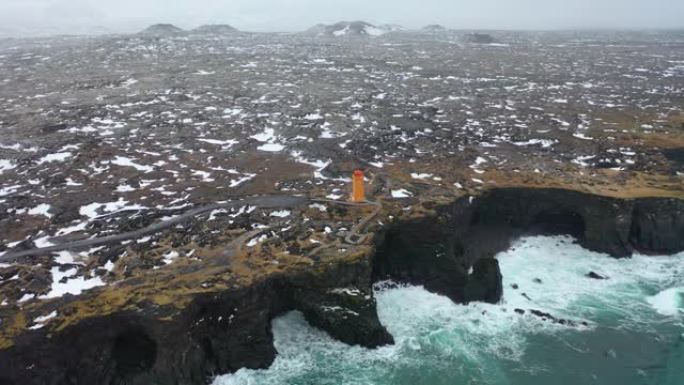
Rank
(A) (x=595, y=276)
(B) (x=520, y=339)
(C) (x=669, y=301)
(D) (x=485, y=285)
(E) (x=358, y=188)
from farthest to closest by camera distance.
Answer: (E) (x=358, y=188) → (A) (x=595, y=276) → (C) (x=669, y=301) → (D) (x=485, y=285) → (B) (x=520, y=339)

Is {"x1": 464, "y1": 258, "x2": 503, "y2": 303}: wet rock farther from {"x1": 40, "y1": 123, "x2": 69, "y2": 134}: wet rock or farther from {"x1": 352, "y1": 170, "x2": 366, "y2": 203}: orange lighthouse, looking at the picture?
{"x1": 40, "y1": 123, "x2": 69, "y2": 134}: wet rock

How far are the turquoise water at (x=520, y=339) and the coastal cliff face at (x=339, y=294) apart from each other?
1.08 m

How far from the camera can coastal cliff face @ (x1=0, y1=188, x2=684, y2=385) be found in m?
25.4

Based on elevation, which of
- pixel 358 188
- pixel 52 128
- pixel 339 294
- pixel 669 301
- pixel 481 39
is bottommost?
pixel 669 301

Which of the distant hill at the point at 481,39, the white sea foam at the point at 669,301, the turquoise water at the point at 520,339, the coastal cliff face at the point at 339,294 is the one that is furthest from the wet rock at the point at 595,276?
the distant hill at the point at 481,39

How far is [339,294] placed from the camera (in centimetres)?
3022

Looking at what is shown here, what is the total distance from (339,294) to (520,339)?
11466mm

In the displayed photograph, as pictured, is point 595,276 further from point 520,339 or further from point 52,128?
point 52,128

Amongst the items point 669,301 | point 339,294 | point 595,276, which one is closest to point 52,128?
point 339,294

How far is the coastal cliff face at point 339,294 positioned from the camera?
83.4 feet

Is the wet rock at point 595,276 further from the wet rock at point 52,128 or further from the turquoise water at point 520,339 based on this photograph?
the wet rock at point 52,128

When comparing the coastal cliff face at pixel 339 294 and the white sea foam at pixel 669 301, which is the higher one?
the coastal cliff face at pixel 339 294

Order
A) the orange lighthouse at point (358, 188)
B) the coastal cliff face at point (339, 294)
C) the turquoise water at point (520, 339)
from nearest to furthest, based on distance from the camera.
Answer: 1. the coastal cliff face at point (339, 294)
2. the turquoise water at point (520, 339)
3. the orange lighthouse at point (358, 188)

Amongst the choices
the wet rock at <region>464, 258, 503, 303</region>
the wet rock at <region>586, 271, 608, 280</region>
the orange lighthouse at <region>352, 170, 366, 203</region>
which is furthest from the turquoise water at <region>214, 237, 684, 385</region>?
the orange lighthouse at <region>352, 170, 366, 203</region>
